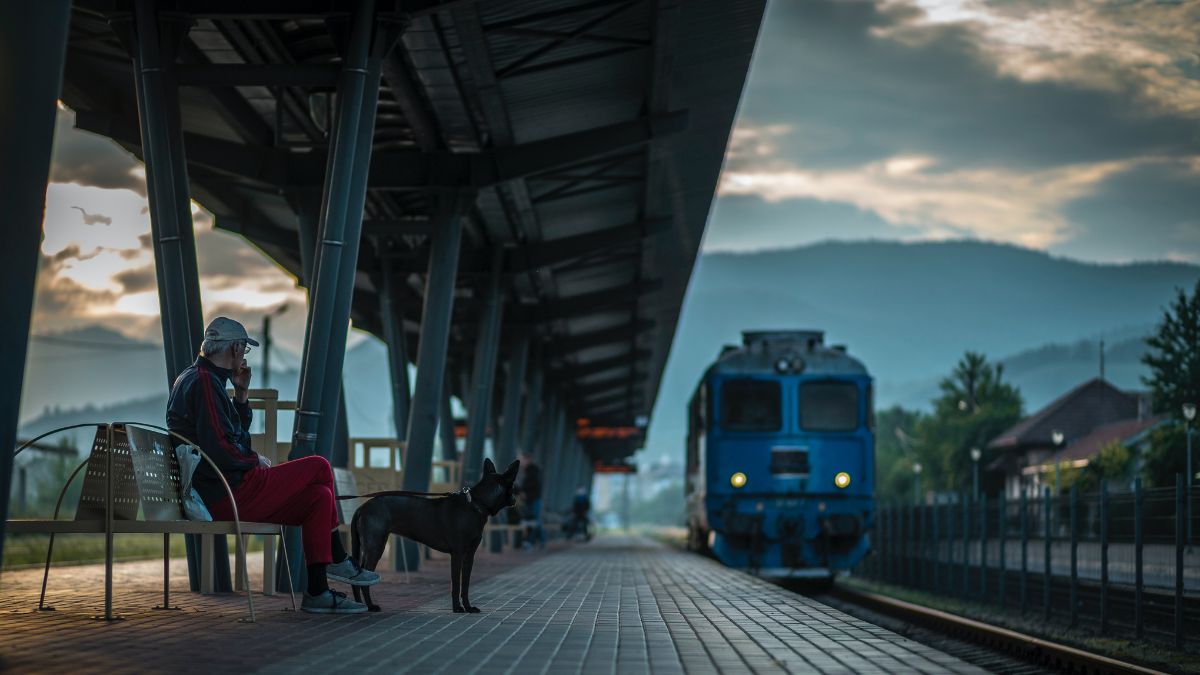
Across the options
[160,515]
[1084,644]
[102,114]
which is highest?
[102,114]

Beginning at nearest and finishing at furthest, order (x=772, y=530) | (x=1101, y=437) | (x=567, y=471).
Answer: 1. (x=772, y=530)
2. (x=567, y=471)
3. (x=1101, y=437)

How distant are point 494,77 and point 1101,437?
7441 cm

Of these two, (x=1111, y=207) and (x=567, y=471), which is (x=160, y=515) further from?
(x=567, y=471)

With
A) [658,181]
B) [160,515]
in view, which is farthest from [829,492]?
[160,515]

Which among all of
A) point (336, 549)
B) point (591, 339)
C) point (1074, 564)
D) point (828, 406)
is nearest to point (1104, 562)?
point (1074, 564)

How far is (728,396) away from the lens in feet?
76.8

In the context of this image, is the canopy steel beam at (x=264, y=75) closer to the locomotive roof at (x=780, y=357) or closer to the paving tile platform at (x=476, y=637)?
the paving tile platform at (x=476, y=637)

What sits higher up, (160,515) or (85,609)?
(160,515)

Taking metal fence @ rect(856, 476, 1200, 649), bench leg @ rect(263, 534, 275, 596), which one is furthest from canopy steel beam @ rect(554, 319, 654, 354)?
bench leg @ rect(263, 534, 275, 596)

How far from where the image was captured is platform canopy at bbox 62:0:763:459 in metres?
14.6

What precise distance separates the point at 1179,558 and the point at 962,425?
8860cm

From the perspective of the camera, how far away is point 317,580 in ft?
28.7

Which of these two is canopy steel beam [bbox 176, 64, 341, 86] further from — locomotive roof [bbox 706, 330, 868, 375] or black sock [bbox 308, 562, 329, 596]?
locomotive roof [bbox 706, 330, 868, 375]

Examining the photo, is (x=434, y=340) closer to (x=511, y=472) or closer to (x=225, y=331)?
(x=511, y=472)
